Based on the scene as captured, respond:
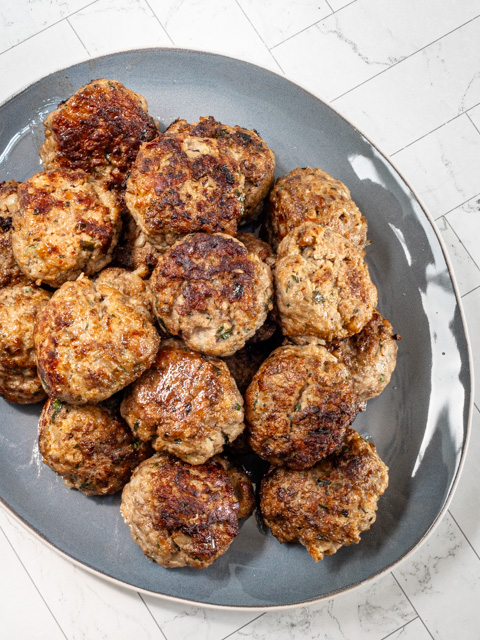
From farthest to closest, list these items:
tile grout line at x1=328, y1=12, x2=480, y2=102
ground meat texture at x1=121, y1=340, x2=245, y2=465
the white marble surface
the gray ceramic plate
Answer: tile grout line at x1=328, y1=12, x2=480, y2=102 → the white marble surface → the gray ceramic plate → ground meat texture at x1=121, y1=340, x2=245, y2=465

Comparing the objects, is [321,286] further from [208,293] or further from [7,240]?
[7,240]

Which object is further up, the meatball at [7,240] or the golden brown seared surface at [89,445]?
the meatball at [7,240]

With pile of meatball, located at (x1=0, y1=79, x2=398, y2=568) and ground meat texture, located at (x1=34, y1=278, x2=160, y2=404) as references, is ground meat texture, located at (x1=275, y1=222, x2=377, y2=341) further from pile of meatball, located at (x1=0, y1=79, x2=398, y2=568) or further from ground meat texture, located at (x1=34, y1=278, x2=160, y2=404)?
ground meat texture, located at (x1=34, y1=278, x2=160, y2=404)

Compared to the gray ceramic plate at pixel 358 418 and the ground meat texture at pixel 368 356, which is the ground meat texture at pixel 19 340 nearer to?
the gray ceramic plate at pixel 358 418

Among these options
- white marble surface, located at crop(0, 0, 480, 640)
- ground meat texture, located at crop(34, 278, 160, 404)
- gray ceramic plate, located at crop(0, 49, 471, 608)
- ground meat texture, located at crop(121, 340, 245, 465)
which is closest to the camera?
ground meat texture, located at crop(34, 278, 160, 404)

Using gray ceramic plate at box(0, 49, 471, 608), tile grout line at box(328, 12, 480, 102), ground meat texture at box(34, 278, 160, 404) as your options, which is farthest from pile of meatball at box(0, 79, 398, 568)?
tile grout line at box(328, 12, 480, 102)

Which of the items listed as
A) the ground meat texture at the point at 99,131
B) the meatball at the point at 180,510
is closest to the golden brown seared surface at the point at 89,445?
the meatball at the point at 180,510

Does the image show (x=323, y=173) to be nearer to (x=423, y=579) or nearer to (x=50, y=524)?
(x=50, y=524)
